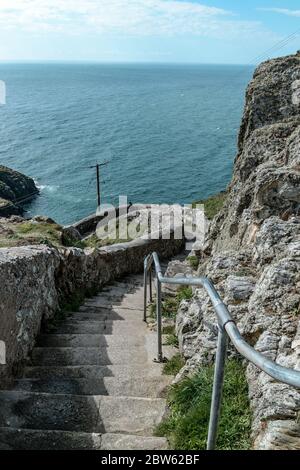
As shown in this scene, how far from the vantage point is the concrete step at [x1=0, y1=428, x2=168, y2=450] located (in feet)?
13.9

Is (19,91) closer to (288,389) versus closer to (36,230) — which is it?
(36,230)

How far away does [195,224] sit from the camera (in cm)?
2291

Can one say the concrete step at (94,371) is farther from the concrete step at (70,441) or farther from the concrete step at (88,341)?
the concrete step at (70,441)

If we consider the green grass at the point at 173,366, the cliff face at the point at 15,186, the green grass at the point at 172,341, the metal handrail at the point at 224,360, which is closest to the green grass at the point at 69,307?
the green grass at the point at 172,341

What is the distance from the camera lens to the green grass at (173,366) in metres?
6.12

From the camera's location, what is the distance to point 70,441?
435 centimetres

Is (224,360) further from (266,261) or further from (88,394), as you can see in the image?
(266,261)

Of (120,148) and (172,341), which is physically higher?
(172,341)

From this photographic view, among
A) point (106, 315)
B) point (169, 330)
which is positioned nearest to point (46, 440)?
point (169, 330)

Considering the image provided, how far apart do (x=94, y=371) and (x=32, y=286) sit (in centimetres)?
191

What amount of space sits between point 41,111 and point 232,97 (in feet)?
190

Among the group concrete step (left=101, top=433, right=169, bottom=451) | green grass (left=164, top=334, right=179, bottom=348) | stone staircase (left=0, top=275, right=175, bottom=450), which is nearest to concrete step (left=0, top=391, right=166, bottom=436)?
stone staircase (left=0, top=275, right=175, bottom=450)

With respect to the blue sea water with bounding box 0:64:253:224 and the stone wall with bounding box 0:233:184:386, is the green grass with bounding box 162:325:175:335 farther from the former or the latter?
the blue sea water with bounding box 0:64:253:224

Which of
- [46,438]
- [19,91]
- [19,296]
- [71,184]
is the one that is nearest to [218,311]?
[46,438]
